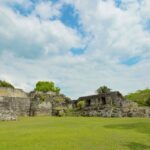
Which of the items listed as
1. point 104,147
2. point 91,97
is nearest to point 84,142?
point 104,147

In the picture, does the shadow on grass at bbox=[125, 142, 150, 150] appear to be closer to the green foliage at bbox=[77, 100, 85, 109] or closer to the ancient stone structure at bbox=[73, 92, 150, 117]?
the ancient stone structure at bbox=[73, 92, 150, 117]

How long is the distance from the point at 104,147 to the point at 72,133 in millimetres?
3090

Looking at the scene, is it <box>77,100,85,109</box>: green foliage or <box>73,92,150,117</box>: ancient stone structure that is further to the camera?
<box>77,100,85,109</box>: green foliage

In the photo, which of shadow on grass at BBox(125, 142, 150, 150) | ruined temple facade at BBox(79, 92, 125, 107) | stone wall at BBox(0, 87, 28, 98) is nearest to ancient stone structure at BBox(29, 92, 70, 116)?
ruined temple facade at BBox(79, 92, 125, 107)

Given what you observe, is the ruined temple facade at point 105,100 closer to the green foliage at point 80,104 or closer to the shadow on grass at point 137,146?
the green foliage at point 80,104

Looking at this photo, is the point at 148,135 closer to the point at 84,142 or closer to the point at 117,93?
the point at 84,142

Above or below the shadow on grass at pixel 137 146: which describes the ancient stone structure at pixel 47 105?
above

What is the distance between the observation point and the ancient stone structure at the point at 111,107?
24.6 metres

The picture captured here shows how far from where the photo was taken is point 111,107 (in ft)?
85.6

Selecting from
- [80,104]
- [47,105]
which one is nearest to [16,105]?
[47,105]

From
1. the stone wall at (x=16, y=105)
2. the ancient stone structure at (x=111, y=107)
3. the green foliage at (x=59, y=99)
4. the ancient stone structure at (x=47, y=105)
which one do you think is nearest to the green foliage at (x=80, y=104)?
the ancient stone structure at (x=111, y=107)

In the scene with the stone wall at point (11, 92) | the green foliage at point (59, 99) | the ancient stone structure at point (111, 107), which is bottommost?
the ancient stone structure at point (111, 107)

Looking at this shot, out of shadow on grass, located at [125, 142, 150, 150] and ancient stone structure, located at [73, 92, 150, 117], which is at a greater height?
ancient stone structure, located at [73, 92, 150, 117]

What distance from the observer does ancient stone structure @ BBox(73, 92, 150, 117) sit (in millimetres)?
24625
